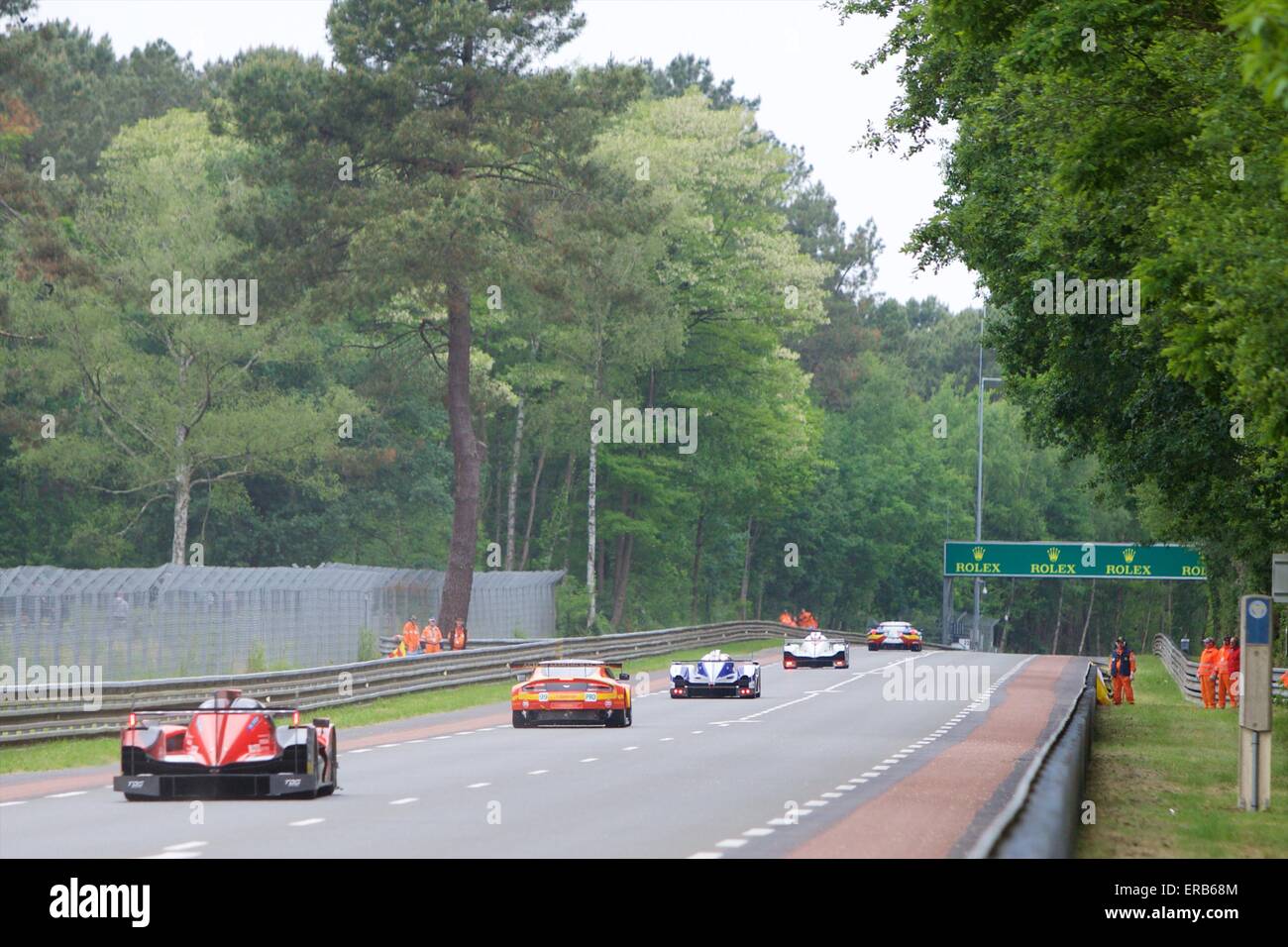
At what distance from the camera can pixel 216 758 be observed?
18.5 m

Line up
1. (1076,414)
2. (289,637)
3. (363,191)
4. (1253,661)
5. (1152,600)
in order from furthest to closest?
1. (1152,600)
2. (363,191)
3. (289,637)
4. (1076,414)
5. (1253,661)

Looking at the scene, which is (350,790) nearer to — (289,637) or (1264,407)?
(1264,407)

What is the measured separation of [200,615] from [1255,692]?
A: 2339 centimetres

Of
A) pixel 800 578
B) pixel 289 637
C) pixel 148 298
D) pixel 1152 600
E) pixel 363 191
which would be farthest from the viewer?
pixel 1152 600

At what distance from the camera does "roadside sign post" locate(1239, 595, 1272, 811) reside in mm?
20656

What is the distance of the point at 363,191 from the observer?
1897 inches

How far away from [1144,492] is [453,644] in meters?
17.8

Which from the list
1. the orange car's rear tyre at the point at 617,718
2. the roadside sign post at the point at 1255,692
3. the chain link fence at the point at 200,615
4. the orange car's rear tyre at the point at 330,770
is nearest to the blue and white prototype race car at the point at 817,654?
the chain link fence at the point at 200,615

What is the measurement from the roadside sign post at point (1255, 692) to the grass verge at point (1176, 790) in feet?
→ 0.85

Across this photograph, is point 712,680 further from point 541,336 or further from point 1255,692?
point 541,336

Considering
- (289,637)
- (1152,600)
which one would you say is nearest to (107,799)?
(289,637)

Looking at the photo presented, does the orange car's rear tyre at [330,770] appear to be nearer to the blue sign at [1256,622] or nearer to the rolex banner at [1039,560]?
the blue sign at [1256,622]

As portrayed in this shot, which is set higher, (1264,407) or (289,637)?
(1264,407)

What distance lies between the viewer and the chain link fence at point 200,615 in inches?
1288
